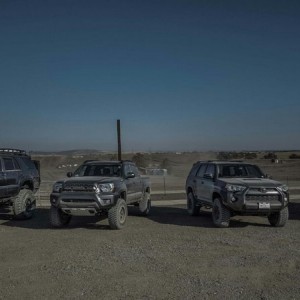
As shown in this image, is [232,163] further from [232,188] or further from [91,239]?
[91,239]

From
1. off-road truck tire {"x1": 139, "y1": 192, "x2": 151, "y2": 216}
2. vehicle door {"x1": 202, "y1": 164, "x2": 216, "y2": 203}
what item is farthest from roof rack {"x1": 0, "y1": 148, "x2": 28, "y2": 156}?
vehicle door {"x1": 202, "y1": 164, "x2": 216, "y2": 203}

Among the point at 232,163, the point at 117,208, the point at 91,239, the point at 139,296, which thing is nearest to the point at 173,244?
the point at 91,239

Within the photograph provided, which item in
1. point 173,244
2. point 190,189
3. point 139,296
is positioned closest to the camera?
point 139,296

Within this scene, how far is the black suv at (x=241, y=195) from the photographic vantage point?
12.2 metres

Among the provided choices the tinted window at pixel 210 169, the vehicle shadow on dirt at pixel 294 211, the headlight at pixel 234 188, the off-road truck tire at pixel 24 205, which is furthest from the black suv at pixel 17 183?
the vehicle shadow on dirt at pixel 294 211

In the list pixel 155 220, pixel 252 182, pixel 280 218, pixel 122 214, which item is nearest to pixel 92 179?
pixel 122 214

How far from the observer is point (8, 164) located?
14.6 meters

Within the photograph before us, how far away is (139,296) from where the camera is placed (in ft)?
20.3

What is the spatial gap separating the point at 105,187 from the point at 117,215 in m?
0.82

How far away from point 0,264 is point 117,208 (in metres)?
4.64

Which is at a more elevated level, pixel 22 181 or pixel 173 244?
pixel 22 181

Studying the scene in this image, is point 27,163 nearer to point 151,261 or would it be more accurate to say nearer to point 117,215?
point 117,215

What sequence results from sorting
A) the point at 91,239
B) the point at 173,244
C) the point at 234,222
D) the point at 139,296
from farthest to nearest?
the point at 234,222 → the point at 91,239 → the point at 173,244 → the point at 139,296

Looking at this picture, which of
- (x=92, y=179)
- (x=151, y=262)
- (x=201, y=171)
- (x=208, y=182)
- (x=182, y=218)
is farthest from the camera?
(x=201, y=171)
